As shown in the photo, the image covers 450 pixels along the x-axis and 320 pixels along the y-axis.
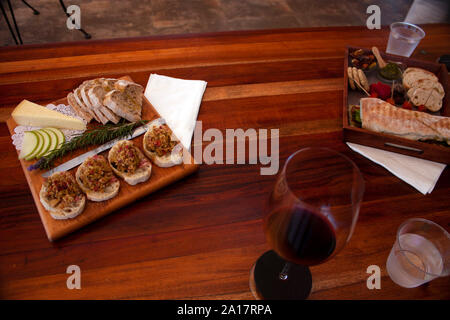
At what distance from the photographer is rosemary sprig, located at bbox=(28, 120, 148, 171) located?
117 centimetres

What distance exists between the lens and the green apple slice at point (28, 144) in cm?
120

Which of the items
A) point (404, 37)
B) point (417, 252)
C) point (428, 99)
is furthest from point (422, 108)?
point (417, 252)

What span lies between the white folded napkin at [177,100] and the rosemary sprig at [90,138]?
0.13 meters

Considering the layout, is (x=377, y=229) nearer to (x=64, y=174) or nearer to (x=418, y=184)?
(x=418, y=184)

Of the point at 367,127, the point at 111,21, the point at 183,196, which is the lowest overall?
the point at 111,21

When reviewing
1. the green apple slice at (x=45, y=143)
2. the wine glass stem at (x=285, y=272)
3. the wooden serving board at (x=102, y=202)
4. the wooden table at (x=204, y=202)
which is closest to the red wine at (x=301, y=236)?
the wine glass stem at (x=285, y=272)

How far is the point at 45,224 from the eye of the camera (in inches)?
40.4

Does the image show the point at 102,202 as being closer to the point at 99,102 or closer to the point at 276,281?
the point at 99,102

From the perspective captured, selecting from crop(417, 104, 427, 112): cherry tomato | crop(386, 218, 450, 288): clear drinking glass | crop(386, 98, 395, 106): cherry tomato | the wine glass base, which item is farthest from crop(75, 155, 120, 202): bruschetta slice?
crop(417, 104, 427, 112): cherry tomato

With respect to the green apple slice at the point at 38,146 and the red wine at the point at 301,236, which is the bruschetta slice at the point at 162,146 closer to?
the green apple slice at the point at 38,146

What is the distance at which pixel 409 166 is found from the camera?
1243mm

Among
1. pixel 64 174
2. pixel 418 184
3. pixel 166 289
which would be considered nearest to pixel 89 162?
pixel 64 174

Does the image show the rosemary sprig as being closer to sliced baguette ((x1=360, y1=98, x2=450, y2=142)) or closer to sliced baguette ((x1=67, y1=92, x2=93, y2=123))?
sliced baguette ((x1=67, y1=92, x2=93, y2=123))

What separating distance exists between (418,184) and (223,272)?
2.56ft
